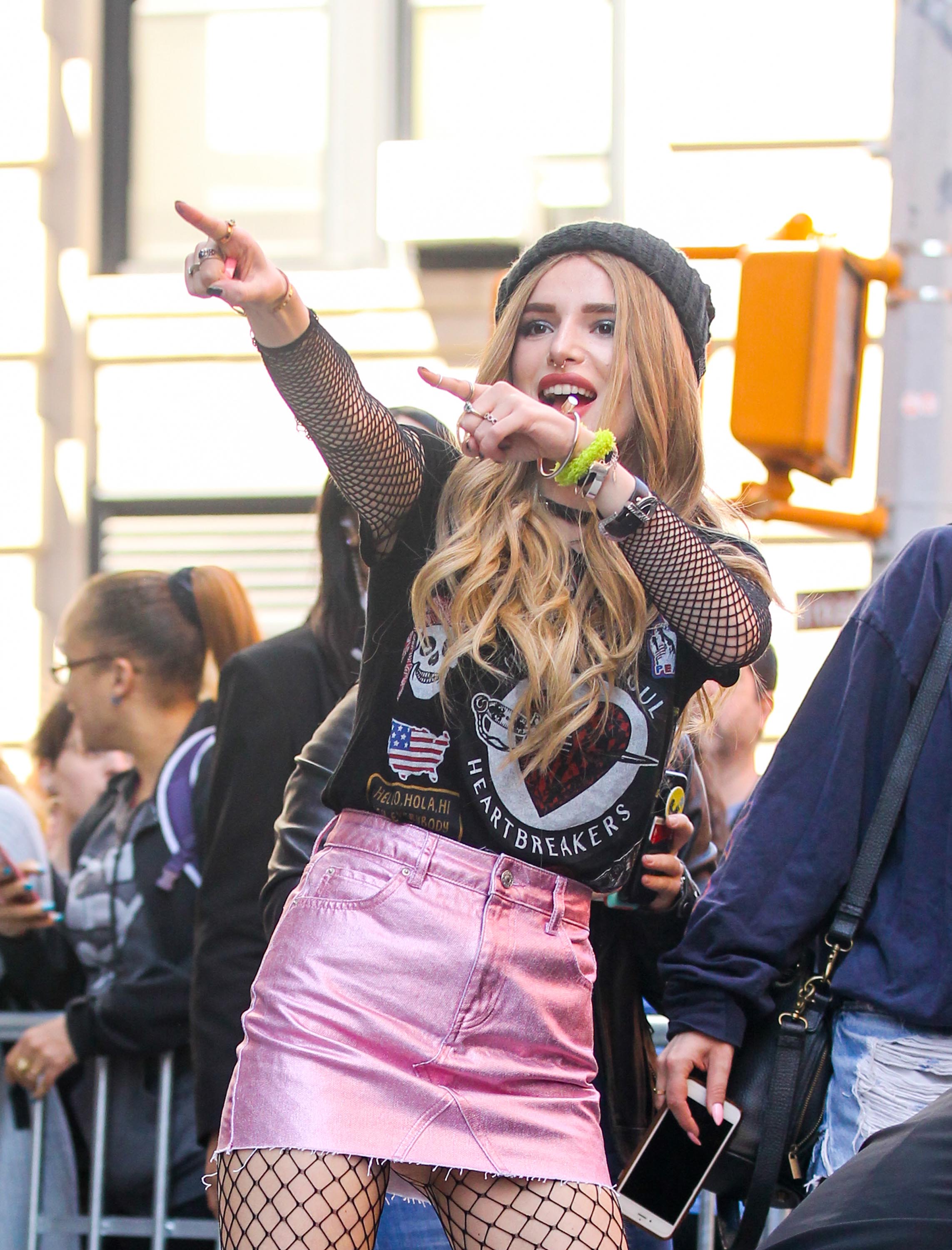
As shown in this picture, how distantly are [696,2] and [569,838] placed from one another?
612 cm

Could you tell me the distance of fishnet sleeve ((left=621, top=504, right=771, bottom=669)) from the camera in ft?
7.37

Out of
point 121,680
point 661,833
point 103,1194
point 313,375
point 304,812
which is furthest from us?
point 121,680

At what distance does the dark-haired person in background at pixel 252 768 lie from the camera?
331 cm

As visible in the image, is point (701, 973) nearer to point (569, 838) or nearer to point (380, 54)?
point (569, 838)

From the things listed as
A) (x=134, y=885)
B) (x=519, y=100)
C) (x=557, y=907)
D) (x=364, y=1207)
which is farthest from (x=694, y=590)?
(x=519, y=100)

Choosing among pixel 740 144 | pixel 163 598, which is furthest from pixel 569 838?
pixel 740 144

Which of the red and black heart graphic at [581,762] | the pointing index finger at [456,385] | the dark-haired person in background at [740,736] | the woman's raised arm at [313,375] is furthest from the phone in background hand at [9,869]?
the pointing index finger at [456,385]

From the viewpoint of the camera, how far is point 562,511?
2439 millimetres

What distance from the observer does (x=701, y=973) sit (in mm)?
2562

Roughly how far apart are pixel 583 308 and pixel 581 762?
71 centimetres

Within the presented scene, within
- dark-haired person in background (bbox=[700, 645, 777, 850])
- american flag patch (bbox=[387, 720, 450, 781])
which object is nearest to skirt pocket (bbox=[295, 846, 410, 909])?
american flag patch (bbox=[387, 720, 450, 781])

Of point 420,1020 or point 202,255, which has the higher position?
point 202,255

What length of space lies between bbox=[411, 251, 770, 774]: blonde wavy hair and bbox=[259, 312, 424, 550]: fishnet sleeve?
106 mm

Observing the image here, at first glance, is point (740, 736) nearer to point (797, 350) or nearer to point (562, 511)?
point (797, 350)
